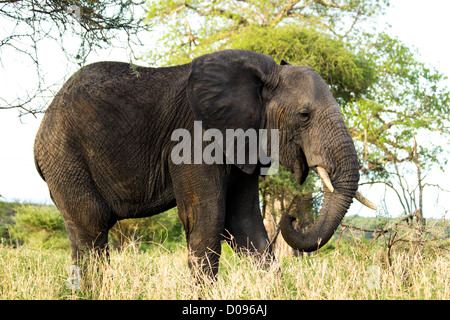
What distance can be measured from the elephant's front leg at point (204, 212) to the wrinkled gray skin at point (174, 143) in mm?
10

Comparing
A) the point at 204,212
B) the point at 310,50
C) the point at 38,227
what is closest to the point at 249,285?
the point at 204,212

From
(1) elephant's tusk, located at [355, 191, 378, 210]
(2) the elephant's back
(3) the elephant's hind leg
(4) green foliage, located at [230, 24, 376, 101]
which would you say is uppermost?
(4) green foliage, located at [230, 24, 376, 101]

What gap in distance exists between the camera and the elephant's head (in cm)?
496

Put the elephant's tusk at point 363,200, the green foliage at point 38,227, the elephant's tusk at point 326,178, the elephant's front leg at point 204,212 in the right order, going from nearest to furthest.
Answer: the elephant's tusk at point 326,178 → the elephant's front leg at point 204,212 → the elephant's tusk at point 363,200 → the green foliage at point 38,227

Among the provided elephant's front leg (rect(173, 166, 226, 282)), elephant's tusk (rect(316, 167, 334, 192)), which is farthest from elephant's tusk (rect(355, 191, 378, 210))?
elephant's front leg (rect(173, 166, 226, 282))

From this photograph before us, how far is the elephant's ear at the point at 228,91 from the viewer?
17.4ft

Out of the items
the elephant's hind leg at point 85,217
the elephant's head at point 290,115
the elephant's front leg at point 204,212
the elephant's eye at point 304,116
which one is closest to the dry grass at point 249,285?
the elephant's front leg at point 204,212

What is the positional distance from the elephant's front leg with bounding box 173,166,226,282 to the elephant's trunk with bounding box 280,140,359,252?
69 cm

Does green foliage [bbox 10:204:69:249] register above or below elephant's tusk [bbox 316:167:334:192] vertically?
below

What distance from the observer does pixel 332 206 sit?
5020 millimetres

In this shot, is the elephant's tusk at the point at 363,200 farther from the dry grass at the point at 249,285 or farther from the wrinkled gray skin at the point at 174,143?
the dry grass at the point at 249,285

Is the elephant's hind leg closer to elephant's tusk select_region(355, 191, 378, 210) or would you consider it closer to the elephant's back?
the elephant's back

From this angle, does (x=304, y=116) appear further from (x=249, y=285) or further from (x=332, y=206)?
(x=249, y=285)
